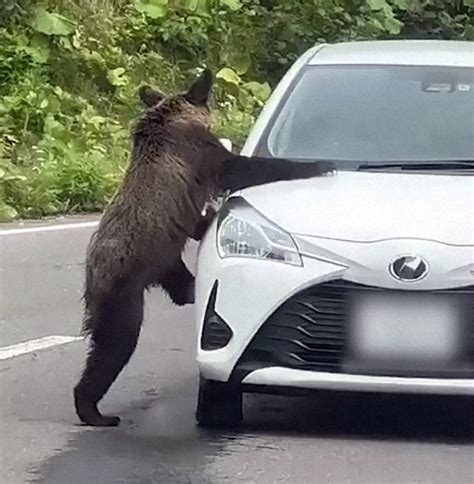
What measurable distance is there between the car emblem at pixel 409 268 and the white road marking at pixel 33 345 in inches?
115

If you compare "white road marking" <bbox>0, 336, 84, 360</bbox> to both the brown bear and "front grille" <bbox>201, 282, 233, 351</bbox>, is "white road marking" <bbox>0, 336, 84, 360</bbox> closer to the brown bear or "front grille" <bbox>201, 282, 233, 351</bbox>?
the brown bear

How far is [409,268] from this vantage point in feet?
19.7

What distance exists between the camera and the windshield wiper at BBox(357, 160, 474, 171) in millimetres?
6887

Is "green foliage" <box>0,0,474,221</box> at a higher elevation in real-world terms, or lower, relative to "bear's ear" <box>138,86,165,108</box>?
lower

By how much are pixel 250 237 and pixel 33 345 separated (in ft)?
8.70

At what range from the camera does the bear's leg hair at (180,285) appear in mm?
6855

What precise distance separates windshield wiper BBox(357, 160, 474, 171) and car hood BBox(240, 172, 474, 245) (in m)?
0.10

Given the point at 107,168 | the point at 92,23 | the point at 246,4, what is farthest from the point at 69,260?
the point at 246,4

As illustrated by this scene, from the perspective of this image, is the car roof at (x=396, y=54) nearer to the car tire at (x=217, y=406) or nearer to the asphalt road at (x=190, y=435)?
the asphalt road at (x=190, y=435)

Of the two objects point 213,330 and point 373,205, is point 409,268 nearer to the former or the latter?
point 373,205

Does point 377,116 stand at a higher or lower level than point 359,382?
higher

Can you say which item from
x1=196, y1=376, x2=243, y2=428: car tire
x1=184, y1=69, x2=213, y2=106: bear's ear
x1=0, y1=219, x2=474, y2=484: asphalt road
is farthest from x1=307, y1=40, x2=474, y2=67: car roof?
x1=196, y1=376, x2=243, y2=428: car tire

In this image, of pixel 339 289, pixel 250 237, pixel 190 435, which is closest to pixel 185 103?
pixel 250 237

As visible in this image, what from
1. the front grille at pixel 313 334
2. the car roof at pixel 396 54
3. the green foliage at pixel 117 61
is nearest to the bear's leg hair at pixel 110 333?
the front grille at pixel 313 334
